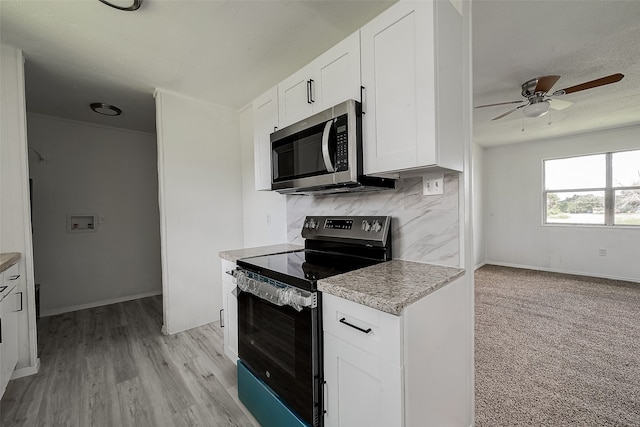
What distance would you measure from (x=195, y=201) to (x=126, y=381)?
1688 mm

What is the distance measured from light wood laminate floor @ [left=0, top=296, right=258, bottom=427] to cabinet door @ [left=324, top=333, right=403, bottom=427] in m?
0.81

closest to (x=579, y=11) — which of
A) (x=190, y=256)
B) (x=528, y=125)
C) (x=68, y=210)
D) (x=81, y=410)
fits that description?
(x=528, y=125)

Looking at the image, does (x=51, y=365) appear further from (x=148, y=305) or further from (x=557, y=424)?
(x=557, y=424)

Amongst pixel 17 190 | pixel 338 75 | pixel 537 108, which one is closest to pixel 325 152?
pixel 338 75

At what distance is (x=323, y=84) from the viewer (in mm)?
1627

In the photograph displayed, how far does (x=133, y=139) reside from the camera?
3895 millimetres

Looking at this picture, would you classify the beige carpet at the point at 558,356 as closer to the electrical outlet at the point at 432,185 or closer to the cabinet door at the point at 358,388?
the cabinet door at the point at 358,388

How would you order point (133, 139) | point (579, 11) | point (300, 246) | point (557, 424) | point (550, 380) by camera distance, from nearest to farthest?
point (557, 424) < point (579, 11) < point (550, 380) < point (300, 246) < point (133, 139)

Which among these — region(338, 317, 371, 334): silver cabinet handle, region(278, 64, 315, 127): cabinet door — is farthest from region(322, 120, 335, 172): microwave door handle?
region(338, 317, 371, 334): silver cabinet handle

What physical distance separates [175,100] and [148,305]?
267 cm

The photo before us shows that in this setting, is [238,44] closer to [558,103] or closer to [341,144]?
[341,144]

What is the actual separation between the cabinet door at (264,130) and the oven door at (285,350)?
3.21ft

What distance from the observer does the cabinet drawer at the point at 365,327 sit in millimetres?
929

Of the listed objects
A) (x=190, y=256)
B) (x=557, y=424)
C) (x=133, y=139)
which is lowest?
(x=557, y=424)
